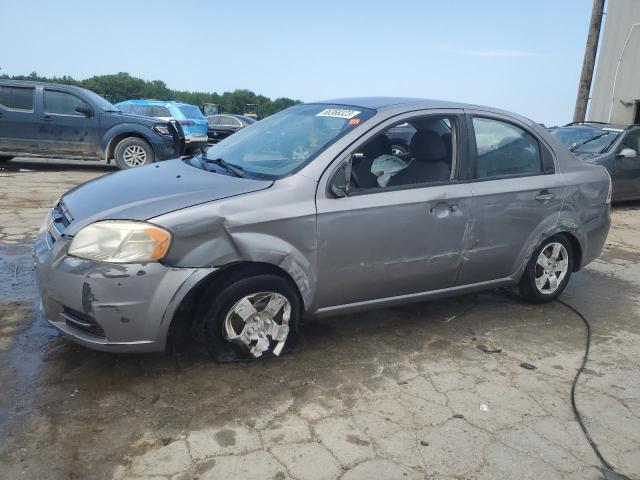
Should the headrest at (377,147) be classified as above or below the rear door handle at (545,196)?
above

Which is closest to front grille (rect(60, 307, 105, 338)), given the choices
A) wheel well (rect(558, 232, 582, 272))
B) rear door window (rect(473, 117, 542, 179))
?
rear door window (rect(473, 117, 542, 179))

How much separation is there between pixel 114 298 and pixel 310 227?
112 cm

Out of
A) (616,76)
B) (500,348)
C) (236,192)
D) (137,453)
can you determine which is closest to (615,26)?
(616,76)

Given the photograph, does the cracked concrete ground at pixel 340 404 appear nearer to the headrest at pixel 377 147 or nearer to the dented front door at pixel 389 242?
the dented front door at pixel 389 242

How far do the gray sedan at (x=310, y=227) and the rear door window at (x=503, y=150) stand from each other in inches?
0.5

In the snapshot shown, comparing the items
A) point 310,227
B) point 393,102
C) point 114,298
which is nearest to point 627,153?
point 393,102

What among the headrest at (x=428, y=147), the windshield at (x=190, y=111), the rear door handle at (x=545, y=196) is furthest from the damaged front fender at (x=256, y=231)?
the windshield at (x=190, y=111)

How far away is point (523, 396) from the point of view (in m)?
3.14

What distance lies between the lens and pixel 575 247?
15.0ft

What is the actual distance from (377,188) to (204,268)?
1213 millimetres

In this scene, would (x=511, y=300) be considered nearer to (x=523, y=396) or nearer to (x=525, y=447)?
(x=523, y=396)

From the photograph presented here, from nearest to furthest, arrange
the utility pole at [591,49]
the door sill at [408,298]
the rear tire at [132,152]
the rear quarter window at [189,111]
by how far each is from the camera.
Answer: the door sill at [408,298], the rear tire at [132,152], the utility pole at [591,49], the rear quarter window at [189,111]

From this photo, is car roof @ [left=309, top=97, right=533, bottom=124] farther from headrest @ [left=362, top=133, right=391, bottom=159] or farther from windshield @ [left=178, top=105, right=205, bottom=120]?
windshield @ [left=178, top=105, right=205, bottom=120]

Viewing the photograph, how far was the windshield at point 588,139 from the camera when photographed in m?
9.45
